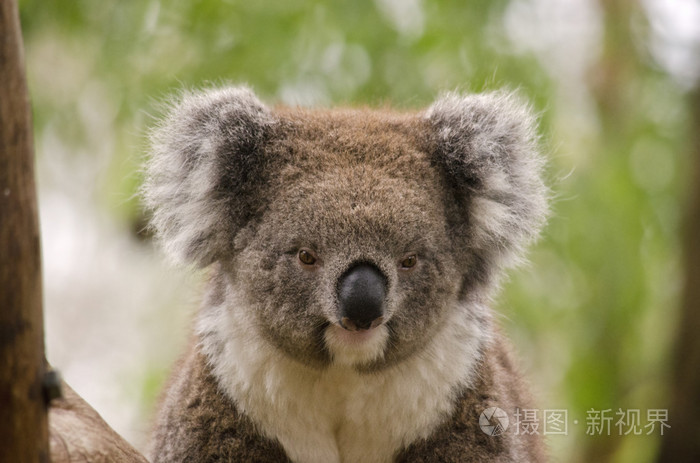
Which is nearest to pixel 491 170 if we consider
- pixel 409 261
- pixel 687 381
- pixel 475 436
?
pixel 409 261

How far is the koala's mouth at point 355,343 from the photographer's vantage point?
9.77ft

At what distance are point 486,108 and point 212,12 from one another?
2.85m

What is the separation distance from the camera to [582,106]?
308 inches

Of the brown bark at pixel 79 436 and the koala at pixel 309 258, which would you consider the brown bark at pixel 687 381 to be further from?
the brown bark at pixel 79 436

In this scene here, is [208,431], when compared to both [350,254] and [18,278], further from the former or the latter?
[18,278]

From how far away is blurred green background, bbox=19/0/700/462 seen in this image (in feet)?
18.5

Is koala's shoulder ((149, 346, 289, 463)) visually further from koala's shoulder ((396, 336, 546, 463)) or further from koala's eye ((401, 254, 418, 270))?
koala's eye ((401, 254, 418, 270))

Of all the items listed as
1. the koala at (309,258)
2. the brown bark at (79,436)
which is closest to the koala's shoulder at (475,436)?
the koala at (309,258)

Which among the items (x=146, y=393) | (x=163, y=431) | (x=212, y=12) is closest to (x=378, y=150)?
(x=163, y=431)

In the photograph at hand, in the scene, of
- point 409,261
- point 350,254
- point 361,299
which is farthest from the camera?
point 409,261

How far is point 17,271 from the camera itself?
7.13ft

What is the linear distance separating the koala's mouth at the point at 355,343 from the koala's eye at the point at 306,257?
24 centimetres

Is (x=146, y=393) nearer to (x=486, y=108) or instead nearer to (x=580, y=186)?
(x=580, y=186)

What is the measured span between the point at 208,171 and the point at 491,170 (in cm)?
111
